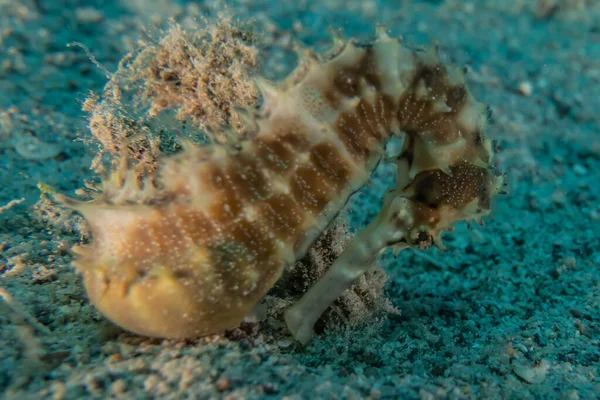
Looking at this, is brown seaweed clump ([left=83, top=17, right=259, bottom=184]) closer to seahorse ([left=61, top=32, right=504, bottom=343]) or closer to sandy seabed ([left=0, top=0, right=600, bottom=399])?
sandy seabed ([left=0, top=0, right=600, bottom=399])

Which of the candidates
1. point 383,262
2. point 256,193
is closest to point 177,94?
point 256,193

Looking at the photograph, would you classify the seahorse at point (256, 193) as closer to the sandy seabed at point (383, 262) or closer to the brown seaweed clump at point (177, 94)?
the sandy seabed at point (383, 262)

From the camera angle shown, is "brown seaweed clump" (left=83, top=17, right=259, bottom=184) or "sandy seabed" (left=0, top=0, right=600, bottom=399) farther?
"brown seaweed clump" (left=83, top=17, right=259, bottom=184)

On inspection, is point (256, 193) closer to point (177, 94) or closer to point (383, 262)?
point (177, 94)

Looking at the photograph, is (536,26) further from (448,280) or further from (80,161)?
(80,161)

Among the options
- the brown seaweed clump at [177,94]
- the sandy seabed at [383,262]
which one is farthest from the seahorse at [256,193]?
the brown seaweed clump at [177,94]

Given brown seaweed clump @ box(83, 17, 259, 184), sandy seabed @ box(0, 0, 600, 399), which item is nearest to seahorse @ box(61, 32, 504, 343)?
sandy seabed @ box(0, 0, 600, 399)

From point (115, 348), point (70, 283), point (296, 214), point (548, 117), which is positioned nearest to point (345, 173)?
point (296, 214)

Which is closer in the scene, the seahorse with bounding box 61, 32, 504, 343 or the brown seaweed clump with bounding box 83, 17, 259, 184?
the seahorse with bounding box 61, 32, 504, 343
